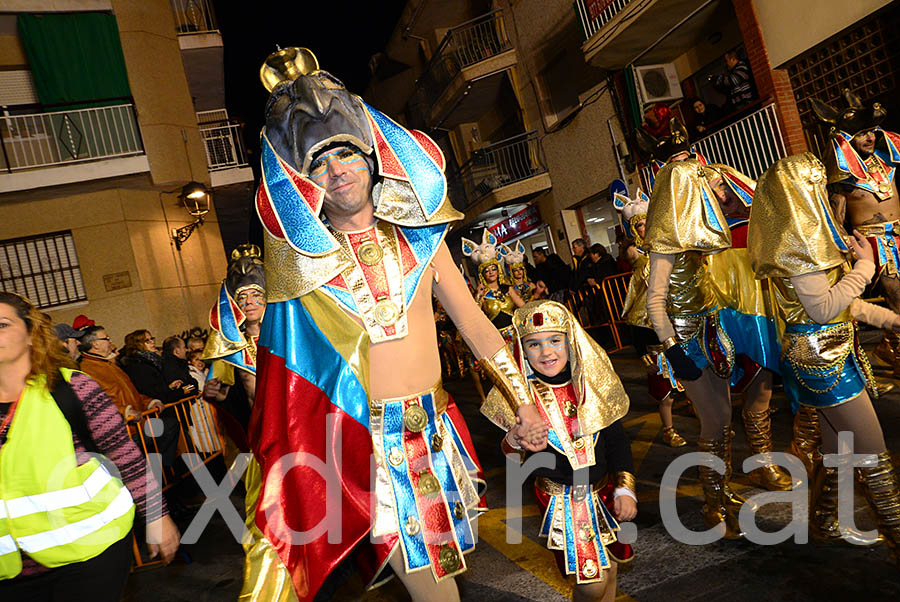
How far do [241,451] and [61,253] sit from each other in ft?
36.9

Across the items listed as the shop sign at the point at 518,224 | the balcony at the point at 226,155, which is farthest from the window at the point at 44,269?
the shop sign at the point at 518,224

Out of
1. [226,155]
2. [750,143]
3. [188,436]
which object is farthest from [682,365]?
[226,155]

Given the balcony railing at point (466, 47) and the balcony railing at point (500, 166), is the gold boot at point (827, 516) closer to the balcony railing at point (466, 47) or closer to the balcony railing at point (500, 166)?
the balcony railing at point (500, 166)

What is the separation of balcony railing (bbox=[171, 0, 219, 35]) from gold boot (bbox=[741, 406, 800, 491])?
16.5 metres

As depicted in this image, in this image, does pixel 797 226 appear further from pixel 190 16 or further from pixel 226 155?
pixel 190 16

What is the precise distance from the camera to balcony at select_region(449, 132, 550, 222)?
1939 cm

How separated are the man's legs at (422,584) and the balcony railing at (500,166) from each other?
1772 cm

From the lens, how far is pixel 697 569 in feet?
11.5

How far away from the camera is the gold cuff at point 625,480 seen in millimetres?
2958

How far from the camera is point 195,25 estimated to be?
1678cm

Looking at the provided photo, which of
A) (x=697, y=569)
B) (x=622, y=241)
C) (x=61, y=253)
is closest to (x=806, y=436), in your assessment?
(x=697, y=569)

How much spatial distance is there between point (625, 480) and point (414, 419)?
114 cm

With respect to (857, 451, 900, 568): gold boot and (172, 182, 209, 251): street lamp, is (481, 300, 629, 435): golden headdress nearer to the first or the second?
(857, 451, 900, 568): gold boot

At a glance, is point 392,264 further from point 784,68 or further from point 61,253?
point 61,253
